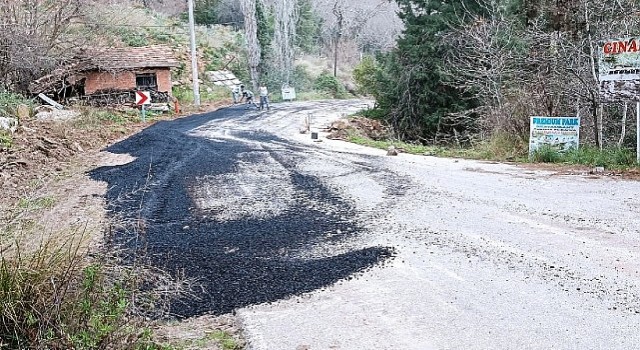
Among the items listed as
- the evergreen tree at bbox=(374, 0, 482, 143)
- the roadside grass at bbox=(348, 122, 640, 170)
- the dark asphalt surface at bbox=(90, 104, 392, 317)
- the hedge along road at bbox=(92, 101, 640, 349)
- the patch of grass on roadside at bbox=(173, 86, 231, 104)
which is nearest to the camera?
the hedge along road at bbox=(92, 101, 640, 349)

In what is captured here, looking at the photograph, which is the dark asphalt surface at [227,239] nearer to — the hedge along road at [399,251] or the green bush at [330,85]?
the hedge along road at [399,251]

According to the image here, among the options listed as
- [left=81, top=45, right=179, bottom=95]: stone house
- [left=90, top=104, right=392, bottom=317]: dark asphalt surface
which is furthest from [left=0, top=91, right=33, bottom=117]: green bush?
[left=81, top=45, right=179, bottom=95]: stone house

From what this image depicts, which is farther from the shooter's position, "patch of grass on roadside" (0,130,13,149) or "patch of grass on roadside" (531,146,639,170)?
"patch of grass on roadside" (0,130,13,149)

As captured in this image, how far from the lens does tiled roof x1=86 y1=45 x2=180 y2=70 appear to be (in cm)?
2809

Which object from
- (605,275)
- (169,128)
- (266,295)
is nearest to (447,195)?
(605,275)

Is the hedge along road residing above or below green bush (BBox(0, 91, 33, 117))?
below

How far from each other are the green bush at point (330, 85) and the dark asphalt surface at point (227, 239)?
Result: 35.8m

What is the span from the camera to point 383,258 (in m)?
6.12

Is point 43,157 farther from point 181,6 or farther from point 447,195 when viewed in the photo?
point 181,6

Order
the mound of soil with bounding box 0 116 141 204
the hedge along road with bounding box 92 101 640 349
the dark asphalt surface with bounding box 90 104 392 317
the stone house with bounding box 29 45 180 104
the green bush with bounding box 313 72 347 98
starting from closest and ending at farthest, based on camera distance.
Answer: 1. the hedge along road with bounding box 92 101 640 349
2. the dark asphalt surface with bounding box 90 104 392 317
3. the mound of soil with bounding box 0 116 141 204
4. the stone house with bounding box 29 45 180 104
5. the green bush with bounding box 313 72 347 98

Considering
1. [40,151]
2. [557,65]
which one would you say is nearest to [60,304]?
[40,151]

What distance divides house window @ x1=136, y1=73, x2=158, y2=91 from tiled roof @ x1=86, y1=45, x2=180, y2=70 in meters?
0.60

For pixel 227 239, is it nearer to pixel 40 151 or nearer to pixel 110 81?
pixel 40 151

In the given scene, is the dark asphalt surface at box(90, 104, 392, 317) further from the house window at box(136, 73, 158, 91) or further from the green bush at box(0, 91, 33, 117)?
the house window at box(136, 73, 158, 91)
